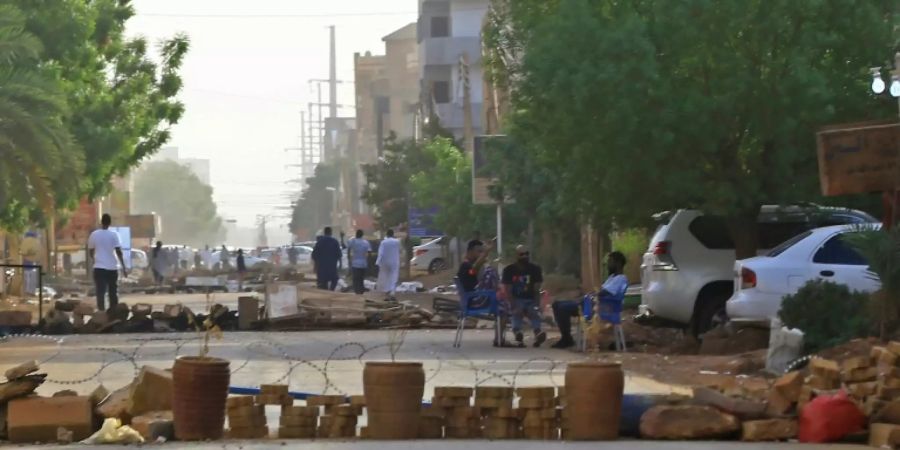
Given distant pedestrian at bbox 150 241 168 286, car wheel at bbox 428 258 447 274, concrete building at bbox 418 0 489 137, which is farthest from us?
concrete building at bbox 418 0 489 137

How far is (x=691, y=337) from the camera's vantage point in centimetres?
2403

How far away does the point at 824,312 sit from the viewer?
1923 cm

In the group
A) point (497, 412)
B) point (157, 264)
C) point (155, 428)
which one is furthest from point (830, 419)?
point (157, 264)

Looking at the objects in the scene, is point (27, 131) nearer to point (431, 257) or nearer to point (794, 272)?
point (794, 272)

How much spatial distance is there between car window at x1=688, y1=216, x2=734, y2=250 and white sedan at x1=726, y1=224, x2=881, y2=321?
2555 mm

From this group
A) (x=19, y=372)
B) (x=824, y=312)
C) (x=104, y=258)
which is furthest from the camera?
(x=104, y=258)

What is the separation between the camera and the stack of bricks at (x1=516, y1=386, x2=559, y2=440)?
46.0ft

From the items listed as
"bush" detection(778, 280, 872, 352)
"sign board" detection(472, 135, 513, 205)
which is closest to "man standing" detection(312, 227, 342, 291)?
"sign board" detection(472, 135, 513, 205)

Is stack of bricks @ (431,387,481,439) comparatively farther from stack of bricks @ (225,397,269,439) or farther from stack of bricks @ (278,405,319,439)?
stack of bricks @ (225,397,269,439)

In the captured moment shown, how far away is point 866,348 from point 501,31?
13.4 meters

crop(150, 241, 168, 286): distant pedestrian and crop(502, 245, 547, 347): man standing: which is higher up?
crop(150, 241, 168, 286): distant pedestrian

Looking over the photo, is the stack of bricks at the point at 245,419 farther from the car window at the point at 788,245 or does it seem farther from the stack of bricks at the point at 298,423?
the car window at the point at 788,245

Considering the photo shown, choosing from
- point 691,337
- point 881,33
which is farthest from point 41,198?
point 881,33

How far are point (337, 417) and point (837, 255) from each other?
9.39 metres
